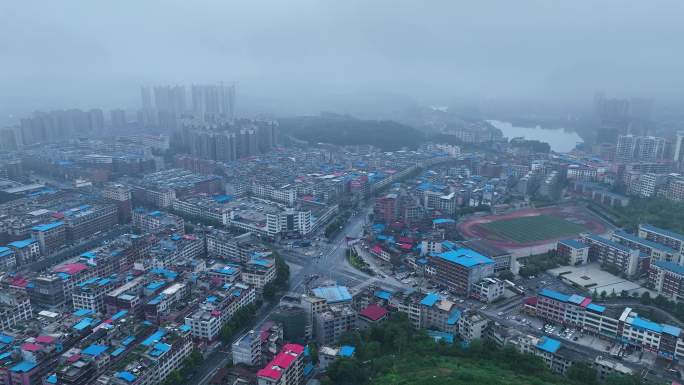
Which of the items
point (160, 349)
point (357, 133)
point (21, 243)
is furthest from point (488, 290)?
point (357, 133)

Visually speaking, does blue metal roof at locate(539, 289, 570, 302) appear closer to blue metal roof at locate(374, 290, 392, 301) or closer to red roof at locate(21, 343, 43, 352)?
blue metal roof at locate(374, 290, 392, 301)

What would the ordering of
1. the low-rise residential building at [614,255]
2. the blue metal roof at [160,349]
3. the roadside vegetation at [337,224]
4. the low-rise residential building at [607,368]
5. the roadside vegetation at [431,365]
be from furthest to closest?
the roadside vegetation at [337,224]
the low-rise residential building at [614,255]
the low-rise residential building at [607,368]
the blue metal roof at [160,349]
the roadside vegetation at [431,365]

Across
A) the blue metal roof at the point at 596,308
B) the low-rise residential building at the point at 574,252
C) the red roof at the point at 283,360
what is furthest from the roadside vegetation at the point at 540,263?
the red roof at the point at 283,360

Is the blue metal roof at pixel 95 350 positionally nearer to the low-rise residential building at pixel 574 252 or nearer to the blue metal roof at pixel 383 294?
the blue metal roof at pixel 383 294

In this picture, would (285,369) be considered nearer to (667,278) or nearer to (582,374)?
(582,374)

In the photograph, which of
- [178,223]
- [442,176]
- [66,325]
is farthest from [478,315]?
[442,176]
